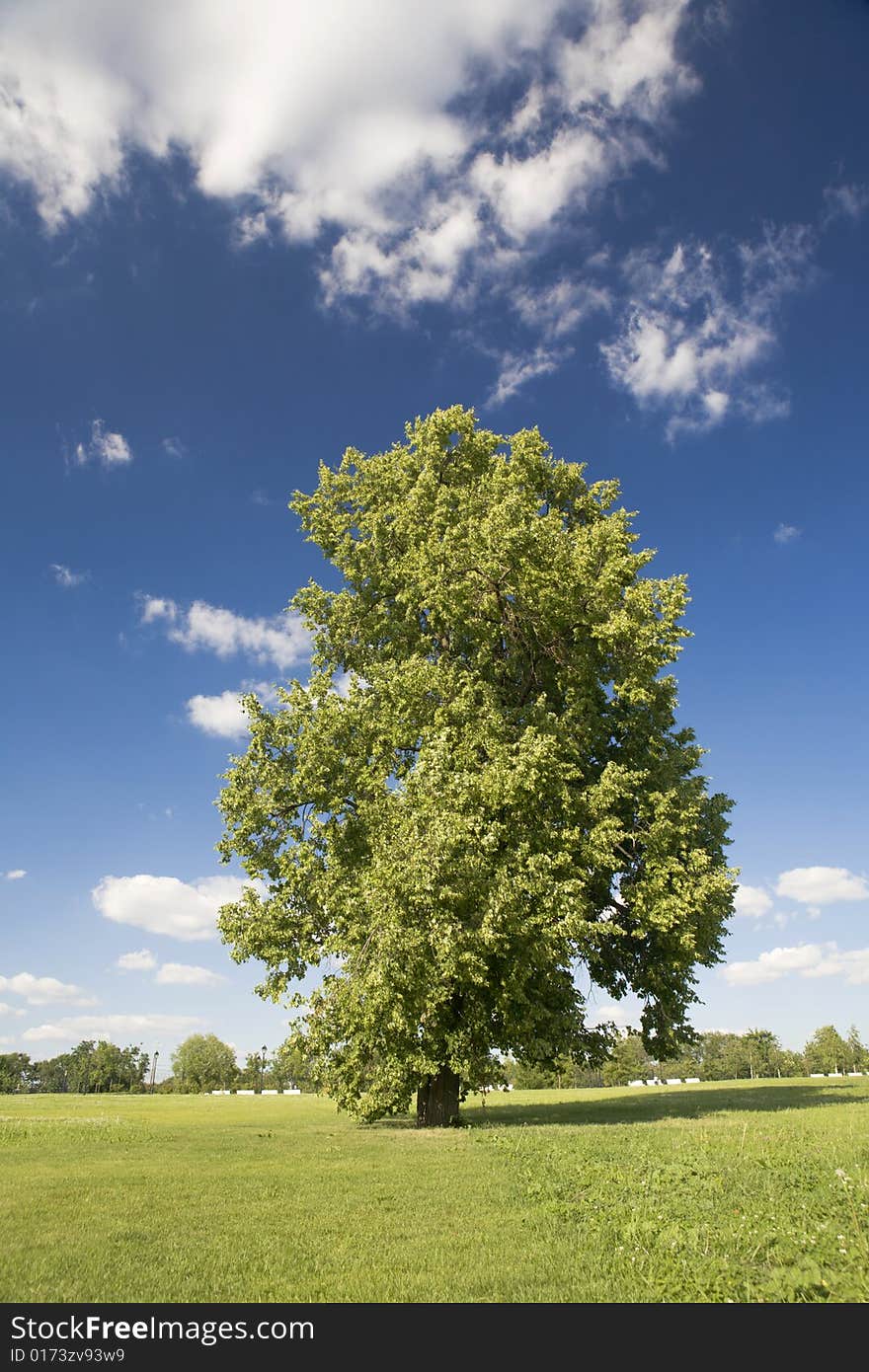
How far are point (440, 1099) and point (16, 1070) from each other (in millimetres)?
199241

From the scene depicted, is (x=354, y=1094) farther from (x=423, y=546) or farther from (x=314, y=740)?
(x=423, y=546)

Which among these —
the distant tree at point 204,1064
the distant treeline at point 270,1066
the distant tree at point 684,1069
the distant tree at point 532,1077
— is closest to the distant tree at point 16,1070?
the distant treeline at point 270,1066

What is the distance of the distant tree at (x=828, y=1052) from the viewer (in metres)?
133

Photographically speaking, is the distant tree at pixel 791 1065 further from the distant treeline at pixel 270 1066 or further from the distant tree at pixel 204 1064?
the distant tree at pixel 204 1064

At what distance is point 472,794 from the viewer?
22.2 metres

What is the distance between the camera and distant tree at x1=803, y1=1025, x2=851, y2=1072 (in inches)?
5221

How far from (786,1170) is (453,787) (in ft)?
38.9

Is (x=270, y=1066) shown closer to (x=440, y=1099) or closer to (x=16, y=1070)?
(x=16, y=1070)

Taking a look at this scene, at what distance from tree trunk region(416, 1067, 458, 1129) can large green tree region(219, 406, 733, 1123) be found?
0.06 metres

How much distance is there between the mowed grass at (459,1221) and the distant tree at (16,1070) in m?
174

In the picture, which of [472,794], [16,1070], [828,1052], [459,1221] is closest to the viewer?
[459,1221]

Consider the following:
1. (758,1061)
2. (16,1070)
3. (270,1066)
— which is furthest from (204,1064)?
(758,1061)

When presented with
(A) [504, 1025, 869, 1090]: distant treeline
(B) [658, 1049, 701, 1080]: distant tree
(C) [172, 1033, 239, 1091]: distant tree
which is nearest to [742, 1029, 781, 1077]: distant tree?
(A) [504, 1025, 869, 1090]: distant treeline

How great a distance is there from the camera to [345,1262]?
25.2ft
